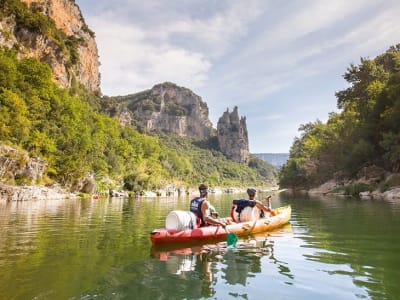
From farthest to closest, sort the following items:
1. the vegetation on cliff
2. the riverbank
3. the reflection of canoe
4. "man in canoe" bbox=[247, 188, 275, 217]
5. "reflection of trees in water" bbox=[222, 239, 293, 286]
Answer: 1. the vegetation on cliff
2. the riverbank
3. "man in canoe" bbox=[247, 188, 275, 217]
4. the reflection of canoe
5. "reflection of trees in water" bbox=[222, 239, 293, 286]

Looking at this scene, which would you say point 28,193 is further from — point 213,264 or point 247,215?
point 213,264

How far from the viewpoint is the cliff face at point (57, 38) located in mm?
59688

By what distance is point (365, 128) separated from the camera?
44.6 meters

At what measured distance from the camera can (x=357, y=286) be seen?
6121 mm

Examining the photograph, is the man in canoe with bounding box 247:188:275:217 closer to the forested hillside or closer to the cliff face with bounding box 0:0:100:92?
the forested hillside

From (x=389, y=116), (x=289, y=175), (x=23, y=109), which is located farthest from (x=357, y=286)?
(x=289, y=175)

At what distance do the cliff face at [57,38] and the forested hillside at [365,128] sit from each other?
177 feet

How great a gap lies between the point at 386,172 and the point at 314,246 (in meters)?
35.3

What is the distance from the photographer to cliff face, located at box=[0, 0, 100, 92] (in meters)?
59.7

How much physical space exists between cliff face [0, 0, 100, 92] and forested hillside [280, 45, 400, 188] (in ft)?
177

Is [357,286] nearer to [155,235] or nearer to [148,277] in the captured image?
[148,277]

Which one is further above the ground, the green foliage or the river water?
the green foliage

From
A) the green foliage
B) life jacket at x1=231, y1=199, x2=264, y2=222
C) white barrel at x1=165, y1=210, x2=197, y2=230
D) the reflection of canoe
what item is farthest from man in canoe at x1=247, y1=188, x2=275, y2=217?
the green foliage

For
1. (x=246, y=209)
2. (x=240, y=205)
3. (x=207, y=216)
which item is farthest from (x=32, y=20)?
(x=207, y=216)
